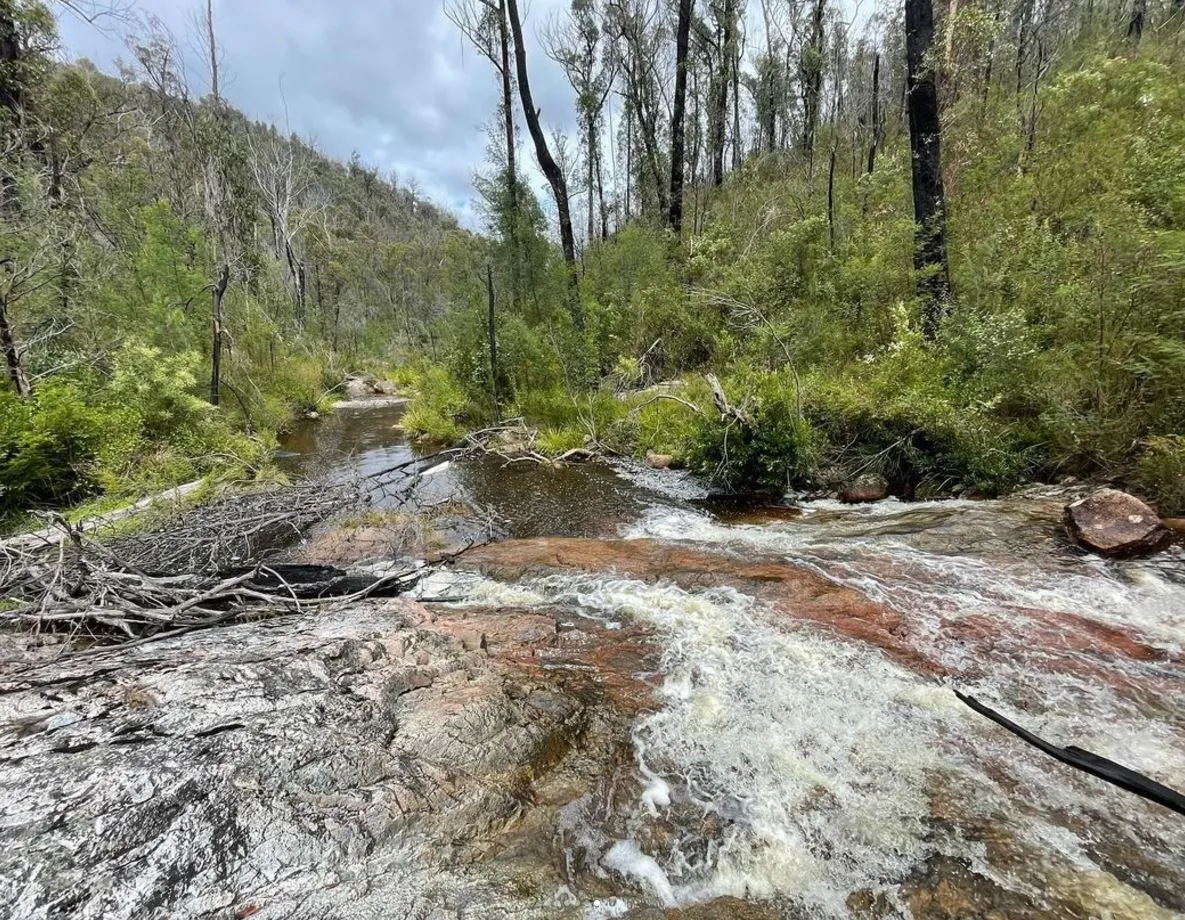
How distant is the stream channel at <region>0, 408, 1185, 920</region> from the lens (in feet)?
6.26

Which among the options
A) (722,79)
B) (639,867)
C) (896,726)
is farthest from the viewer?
(722,79)

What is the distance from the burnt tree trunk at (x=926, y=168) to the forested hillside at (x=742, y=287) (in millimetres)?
42

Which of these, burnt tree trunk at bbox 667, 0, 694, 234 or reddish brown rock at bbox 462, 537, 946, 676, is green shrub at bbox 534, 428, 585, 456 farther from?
burnt tree trunk at bbox 667, 0, 694, 234

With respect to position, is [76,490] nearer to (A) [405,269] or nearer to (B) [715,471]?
(B) [715,471]

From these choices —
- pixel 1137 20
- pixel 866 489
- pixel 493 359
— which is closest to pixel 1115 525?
pixel 866 489

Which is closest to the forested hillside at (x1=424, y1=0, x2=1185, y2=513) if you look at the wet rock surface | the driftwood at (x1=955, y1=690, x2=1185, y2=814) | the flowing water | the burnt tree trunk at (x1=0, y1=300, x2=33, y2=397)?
the flowing water

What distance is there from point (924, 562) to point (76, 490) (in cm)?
965

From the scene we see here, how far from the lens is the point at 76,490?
6523 mm

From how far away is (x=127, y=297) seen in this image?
34.2ft

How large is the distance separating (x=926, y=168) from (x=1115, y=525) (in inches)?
241

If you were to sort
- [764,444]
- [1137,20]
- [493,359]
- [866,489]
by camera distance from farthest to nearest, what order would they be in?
1. [1137,20]
2. [493,359]
3. [764,444]
4. [866,489]

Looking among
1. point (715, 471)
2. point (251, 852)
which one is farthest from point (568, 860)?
point (715, 471)

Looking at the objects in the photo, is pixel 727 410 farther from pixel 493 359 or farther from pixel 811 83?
pixel 811 83

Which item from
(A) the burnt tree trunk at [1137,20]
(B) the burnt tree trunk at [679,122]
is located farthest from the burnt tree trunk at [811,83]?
(A) the burnt tree trunk at [1137,20]
